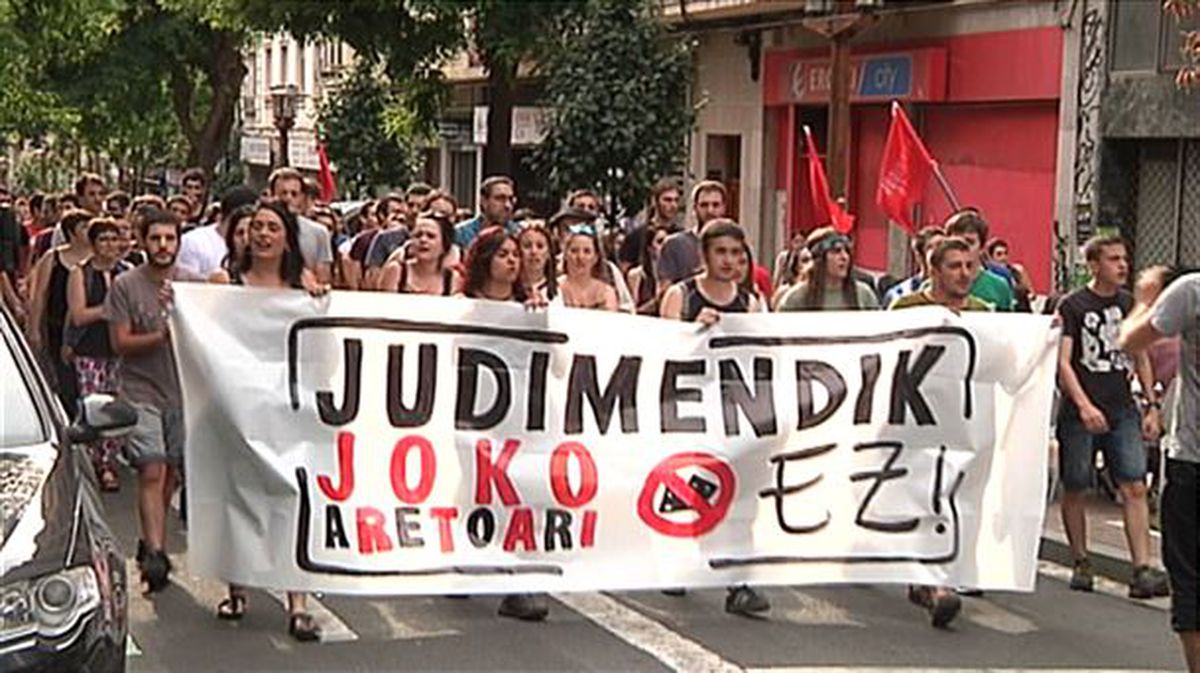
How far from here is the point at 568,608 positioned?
8484mm

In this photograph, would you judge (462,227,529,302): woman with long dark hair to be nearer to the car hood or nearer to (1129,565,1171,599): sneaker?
the car hood

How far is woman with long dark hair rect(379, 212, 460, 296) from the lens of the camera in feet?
30.2

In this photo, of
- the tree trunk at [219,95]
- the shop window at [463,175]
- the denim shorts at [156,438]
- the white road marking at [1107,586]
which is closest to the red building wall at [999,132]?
the white road marking at [1107,586]

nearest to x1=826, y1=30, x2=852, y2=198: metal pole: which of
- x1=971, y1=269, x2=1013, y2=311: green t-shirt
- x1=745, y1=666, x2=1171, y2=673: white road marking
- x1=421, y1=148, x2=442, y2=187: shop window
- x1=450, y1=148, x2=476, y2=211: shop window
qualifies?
x1=971, y1=269, x2=1013, y2=311: green t-shirt

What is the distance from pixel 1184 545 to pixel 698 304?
2542 mm

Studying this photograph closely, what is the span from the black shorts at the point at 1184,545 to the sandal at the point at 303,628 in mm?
3242

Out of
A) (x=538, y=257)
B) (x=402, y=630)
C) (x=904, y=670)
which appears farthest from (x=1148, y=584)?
(x=402, y=630)

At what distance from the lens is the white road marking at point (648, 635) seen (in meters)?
7.43

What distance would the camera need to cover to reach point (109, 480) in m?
11.4

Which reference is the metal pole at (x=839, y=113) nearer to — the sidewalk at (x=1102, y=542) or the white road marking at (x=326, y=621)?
the sidewalk at (x=1102, y=542)

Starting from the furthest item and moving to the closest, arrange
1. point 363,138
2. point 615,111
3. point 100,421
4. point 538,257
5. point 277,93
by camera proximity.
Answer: point 277,93 → point 363,138 → point 615,111 → point 538,257 → point 100,421

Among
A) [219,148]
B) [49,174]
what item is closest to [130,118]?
[219,148]

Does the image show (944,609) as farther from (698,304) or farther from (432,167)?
(432,167)

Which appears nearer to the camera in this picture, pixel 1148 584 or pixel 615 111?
pixel 1148 584
